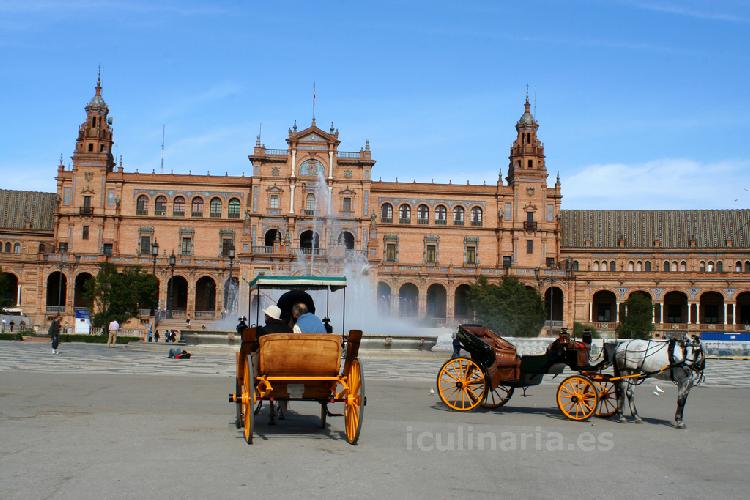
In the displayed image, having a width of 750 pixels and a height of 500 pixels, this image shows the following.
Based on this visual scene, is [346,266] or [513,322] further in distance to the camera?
[346,266]

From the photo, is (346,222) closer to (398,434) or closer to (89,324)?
(89,324)

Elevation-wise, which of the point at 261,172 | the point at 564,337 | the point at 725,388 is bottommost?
the point at 725,388

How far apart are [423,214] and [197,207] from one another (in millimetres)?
22238

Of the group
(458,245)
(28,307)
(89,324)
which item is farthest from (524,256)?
(28,307)

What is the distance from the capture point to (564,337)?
15875 mm

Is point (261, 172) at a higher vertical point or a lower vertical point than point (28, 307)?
higher

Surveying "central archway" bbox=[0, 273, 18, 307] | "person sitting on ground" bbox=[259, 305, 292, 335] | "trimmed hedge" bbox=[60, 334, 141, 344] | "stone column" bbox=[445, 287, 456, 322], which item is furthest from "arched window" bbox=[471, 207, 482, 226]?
"person sitting on ground" bbox=[259, 305, 292, 335]

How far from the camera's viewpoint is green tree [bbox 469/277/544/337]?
61.2 metres

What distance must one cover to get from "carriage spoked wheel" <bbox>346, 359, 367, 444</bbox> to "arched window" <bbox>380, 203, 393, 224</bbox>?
72.3m

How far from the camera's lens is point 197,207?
83.9 meters

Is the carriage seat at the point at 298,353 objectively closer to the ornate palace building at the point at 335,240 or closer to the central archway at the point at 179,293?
the ornate palace building at the point at 335,240

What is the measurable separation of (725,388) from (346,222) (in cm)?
5640

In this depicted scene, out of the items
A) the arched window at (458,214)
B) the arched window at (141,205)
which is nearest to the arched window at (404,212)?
the arched window at (458,214)

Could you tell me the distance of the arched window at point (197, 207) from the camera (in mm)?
83625
